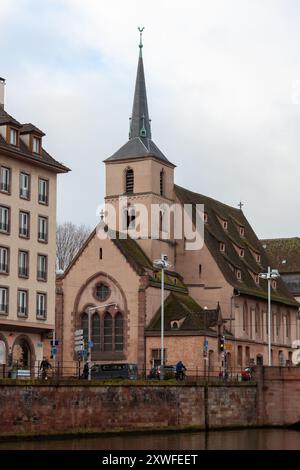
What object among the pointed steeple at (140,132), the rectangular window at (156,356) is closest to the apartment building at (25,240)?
the rectangular window at (156,356)

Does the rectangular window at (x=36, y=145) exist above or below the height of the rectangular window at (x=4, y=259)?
above

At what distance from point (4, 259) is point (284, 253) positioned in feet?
235

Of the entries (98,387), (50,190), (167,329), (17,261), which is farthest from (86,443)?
(167,329)

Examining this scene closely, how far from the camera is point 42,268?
9594cm

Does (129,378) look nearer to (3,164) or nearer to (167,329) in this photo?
(3,164)

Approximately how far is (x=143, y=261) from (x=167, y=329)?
840 centimetres

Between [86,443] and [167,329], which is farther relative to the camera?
[167,329]

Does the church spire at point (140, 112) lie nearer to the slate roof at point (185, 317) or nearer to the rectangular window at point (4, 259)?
the slate roof at point (185, 317)

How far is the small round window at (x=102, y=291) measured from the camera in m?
119

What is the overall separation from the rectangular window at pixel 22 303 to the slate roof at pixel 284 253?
206 ft

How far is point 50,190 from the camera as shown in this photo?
97.3 m

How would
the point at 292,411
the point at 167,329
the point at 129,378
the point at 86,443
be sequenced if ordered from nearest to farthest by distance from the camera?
1. the point at 86,443
2. the point at 129,378
3. the point at 292,411
4. the point at 167,329

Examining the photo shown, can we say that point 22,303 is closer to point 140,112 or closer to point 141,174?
point 141,174
